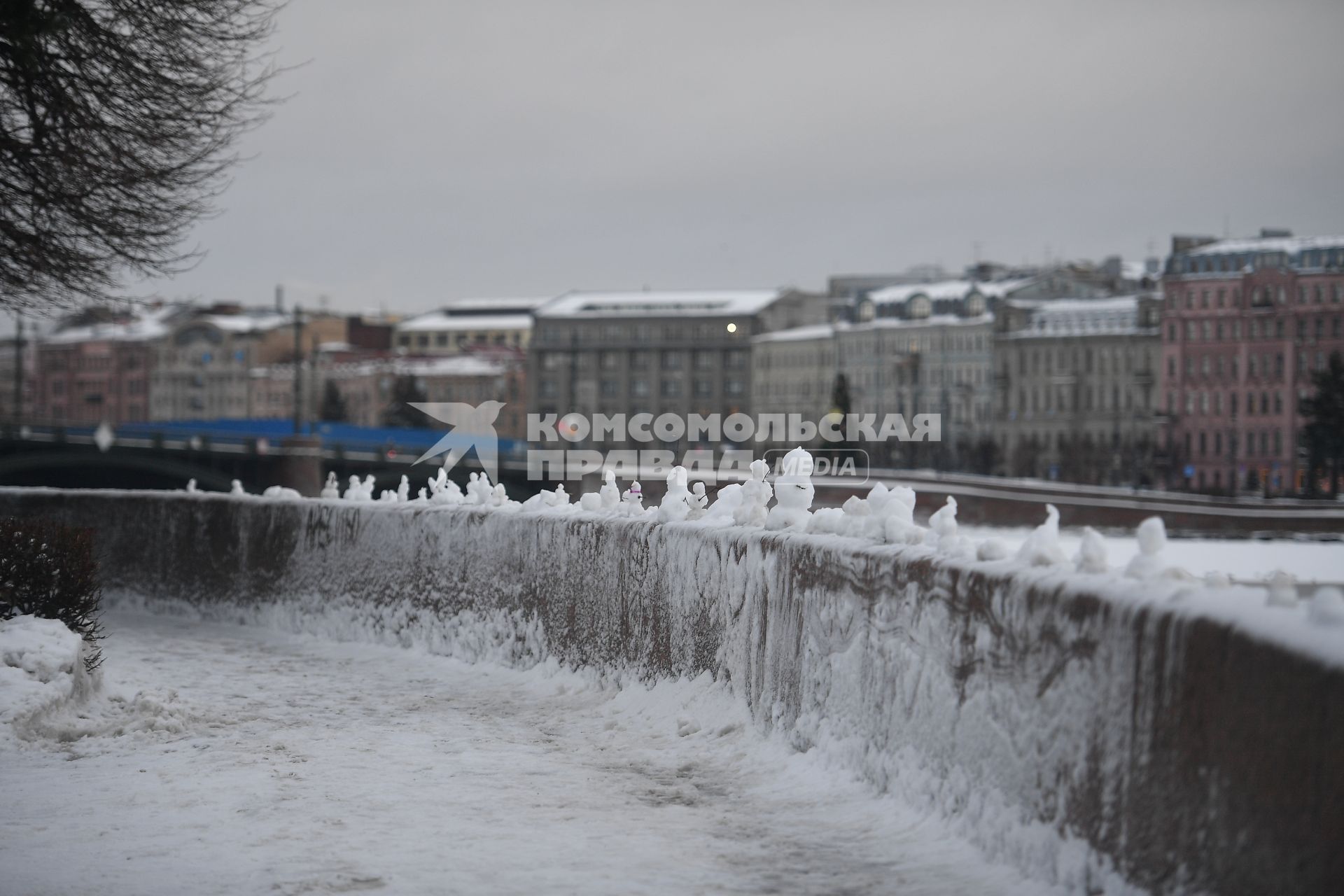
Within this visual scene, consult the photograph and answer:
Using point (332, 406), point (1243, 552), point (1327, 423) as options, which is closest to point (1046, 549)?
point (1243, 552)

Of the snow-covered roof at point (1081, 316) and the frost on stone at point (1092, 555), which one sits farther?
the snow-covered roof at point (1081, 316)

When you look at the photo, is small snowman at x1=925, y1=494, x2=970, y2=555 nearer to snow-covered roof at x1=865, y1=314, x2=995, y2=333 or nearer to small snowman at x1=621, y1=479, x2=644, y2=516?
small snowman at x1=621, y1=479, x2=644, y2=516

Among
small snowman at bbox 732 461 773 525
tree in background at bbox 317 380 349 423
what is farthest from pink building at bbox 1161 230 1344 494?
small snowman at bbox 732 461 773 525

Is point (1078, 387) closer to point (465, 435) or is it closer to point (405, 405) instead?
point (465, 435)

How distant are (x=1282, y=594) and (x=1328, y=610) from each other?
481 millimetres

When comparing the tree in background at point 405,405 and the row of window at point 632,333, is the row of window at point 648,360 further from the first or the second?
the tree in background at point 405,405

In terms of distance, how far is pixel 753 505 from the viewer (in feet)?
41.9

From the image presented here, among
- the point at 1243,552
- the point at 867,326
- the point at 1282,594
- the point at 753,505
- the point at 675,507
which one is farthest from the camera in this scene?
the point at 867,326

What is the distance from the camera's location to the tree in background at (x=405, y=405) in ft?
457

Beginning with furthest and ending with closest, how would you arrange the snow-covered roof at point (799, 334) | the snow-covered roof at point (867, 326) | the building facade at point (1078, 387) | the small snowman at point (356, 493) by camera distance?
the snow-covered roof at point (799, 334), the snow-covered roof at point (867, 326), the building facade at point (1078, 387), the small snowman at point (356, 493)

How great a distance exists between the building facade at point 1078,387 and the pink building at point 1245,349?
7.10 ft

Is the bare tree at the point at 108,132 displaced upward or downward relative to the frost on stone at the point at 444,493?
upward

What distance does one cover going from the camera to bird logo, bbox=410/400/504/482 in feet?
227

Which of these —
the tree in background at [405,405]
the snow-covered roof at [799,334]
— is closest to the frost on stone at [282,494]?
the tree in background at [405,405]
